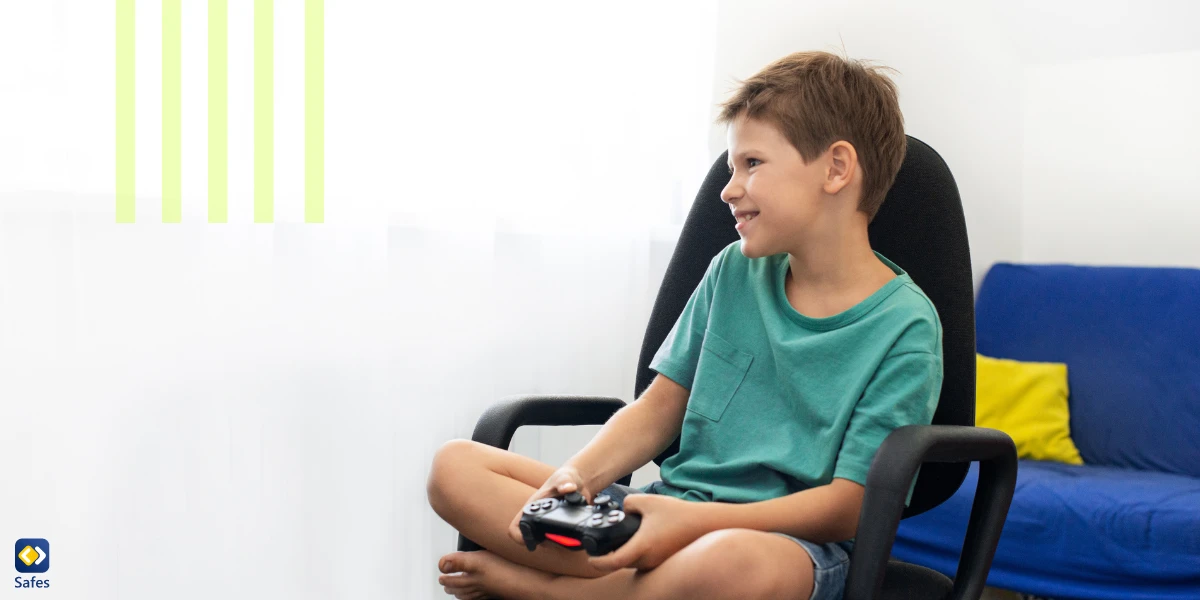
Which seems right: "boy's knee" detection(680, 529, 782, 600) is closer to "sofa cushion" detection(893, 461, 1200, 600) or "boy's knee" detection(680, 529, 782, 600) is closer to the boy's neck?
the boy's neck

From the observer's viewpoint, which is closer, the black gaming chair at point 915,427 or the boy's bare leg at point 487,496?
the black gaming chair at point 915,427

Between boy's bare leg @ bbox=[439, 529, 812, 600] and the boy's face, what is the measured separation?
0.34m

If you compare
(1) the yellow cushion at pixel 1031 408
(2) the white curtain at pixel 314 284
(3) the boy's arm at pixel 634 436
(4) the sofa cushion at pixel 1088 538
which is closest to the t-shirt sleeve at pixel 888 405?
(3) the boy's arm at pixel 634 436

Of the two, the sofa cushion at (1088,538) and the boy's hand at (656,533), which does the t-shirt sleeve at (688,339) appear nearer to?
the boy's hand at (656,533)

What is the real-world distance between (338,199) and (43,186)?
349 millimetres

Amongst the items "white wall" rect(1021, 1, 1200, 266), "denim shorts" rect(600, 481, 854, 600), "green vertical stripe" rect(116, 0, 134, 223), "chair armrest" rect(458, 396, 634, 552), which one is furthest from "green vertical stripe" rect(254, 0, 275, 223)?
"white wall" rect(1021, 1, 1200, 266)

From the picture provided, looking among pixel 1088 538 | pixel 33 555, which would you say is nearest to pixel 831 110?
pixel 33 555

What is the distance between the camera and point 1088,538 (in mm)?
1804

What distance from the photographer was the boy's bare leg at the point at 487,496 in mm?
878

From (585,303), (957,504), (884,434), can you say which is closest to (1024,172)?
(957,504)

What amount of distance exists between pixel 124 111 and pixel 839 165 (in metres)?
0.82

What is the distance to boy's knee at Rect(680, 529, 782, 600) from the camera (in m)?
0.75

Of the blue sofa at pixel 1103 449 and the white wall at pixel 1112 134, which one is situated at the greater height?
the white wall at pixel 1112 134

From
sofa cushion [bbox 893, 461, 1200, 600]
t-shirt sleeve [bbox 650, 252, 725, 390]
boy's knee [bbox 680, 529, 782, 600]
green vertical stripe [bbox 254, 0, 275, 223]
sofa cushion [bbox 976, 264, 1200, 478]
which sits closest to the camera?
boy's knee [bbox 680, 529, 782, 600]
